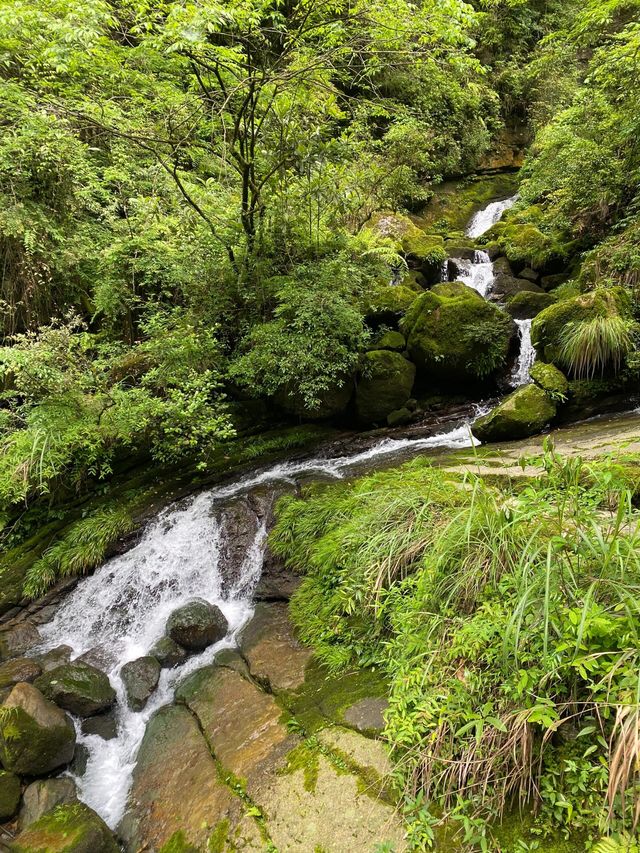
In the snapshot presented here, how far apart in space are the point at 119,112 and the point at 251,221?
285cm

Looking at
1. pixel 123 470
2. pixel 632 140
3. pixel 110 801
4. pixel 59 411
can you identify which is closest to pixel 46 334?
pixel 59 411

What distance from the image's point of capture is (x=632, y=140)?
8.88 m

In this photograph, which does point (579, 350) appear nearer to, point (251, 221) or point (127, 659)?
point (251, 221)

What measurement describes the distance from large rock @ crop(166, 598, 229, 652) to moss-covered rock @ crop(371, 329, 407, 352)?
6091 mm

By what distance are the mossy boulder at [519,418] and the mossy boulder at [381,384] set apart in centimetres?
222

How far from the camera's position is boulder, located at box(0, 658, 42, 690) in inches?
191

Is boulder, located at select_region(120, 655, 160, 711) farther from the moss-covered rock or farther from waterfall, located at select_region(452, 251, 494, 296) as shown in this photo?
waterfall, located at select_region(452, 251, 494, 296)

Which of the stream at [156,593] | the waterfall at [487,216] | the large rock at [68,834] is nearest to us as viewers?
the large rock at [68,834]

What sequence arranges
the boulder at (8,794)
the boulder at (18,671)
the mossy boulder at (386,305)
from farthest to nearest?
1. the mossy boulder at (386,305)
2. the boulder at (18,671)
3. the boulder at (8,794)

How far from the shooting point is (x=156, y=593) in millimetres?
6020

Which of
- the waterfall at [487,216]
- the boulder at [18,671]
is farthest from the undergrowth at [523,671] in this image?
the waterfall at [487,216]

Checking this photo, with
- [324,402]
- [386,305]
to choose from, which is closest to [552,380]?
[386,305]

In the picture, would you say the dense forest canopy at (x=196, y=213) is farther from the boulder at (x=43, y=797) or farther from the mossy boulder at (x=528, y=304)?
the boulder at (x=43, y=797)

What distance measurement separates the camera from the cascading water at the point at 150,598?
4691mm
